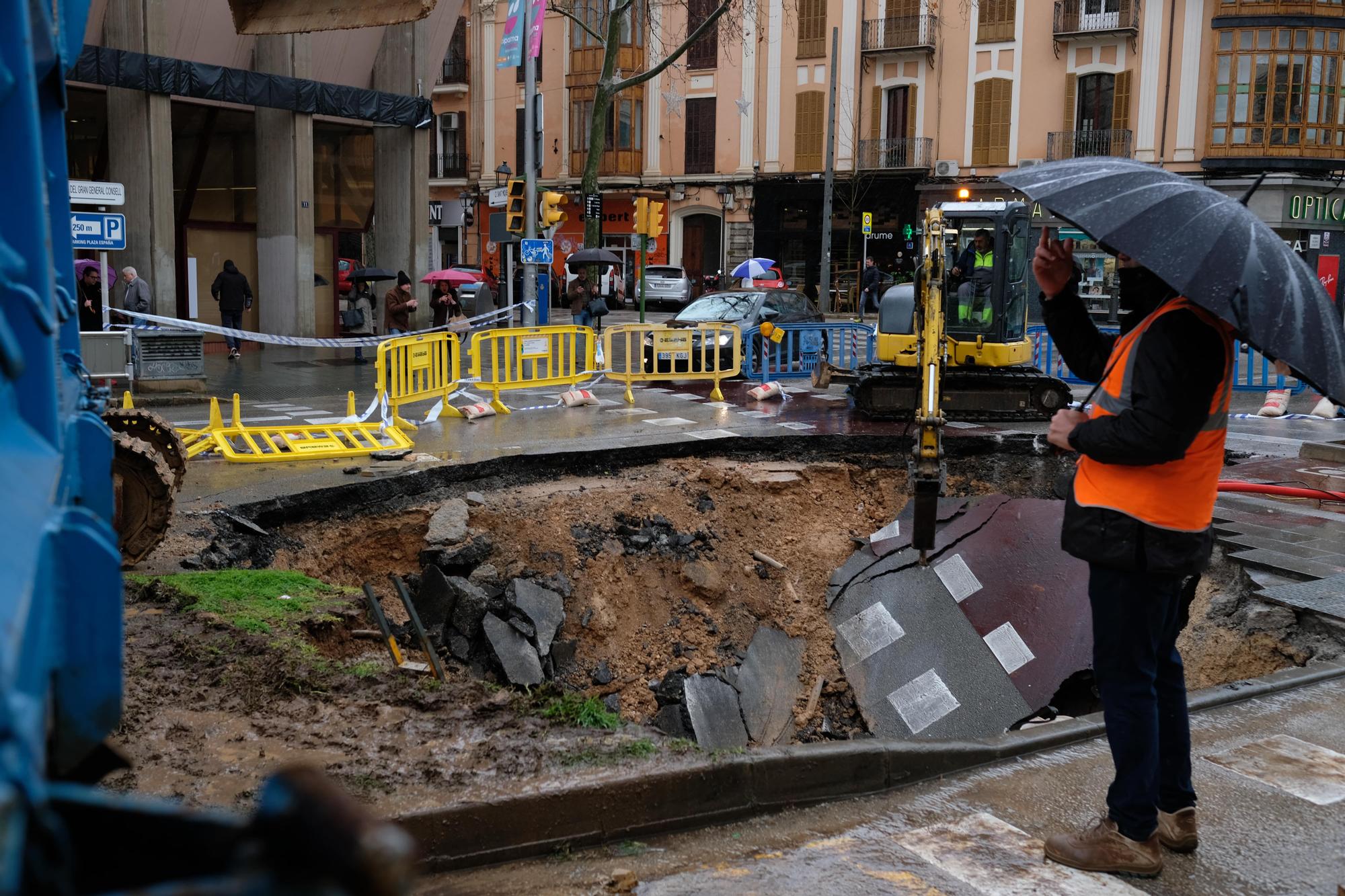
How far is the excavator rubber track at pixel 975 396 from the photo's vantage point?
15344mm

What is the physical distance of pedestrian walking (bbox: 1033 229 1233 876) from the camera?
361 cm

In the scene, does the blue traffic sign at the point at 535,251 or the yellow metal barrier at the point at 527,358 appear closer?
the yellow metal barrier at the point at 527,358

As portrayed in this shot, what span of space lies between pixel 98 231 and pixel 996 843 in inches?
520

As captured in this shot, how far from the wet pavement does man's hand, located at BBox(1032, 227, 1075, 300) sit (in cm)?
187

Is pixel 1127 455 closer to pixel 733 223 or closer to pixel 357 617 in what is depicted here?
pixel 357 617

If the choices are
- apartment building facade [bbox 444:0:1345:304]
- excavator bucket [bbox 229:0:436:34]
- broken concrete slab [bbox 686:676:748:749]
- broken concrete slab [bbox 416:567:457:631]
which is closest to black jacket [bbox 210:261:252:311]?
Result: apartment building facade [bbox 444:0:1345:304]

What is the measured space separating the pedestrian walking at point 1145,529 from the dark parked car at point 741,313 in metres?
14.6

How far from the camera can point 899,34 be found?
42375 mm

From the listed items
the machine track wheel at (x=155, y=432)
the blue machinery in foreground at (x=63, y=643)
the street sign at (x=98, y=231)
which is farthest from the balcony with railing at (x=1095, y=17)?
the blue machinery in foreground at (x=63, y=643)

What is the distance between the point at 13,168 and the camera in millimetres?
2068

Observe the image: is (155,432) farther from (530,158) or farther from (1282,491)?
(530,158)

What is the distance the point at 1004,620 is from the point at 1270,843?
3833 mm

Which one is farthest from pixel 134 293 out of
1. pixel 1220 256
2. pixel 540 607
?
pixel 1220 256

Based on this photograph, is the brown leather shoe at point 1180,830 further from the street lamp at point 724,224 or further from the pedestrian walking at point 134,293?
the street lamp at point 724,224
